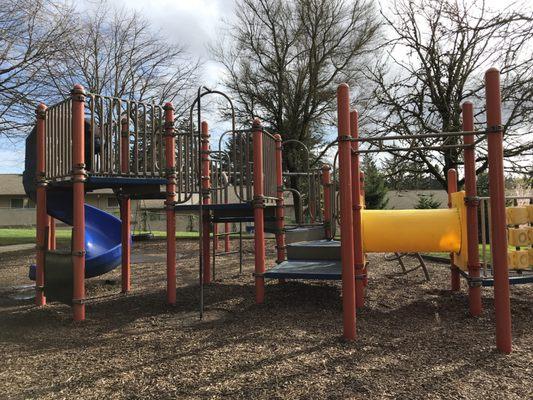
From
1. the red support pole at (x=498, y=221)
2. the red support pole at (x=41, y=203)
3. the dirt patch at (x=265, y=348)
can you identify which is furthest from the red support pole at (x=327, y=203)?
the red support pole at (x=41, y=203)

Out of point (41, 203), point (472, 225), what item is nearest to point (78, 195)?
point (41, 203)

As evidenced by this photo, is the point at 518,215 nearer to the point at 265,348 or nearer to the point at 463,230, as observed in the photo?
the point at 463,230

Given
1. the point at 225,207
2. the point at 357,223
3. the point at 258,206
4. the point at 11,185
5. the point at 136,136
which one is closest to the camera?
the point at 357,223

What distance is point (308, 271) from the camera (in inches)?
208

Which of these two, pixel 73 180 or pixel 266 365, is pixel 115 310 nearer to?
pixel 73 180

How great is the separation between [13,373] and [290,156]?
18.2 m

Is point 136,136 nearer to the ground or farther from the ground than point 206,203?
farther from the ground

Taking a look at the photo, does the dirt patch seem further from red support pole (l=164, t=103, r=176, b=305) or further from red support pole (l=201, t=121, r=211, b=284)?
red support pole (l=201, t=121, r=211, b=284)

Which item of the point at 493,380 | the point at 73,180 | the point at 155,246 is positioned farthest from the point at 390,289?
the point at 155,246

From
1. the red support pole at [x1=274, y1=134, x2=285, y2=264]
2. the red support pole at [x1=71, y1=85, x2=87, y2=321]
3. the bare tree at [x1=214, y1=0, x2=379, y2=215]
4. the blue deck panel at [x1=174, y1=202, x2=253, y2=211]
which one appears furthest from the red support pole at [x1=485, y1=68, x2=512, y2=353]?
the bare tree at [x1=214, y1=0, x2=379, y2=215]

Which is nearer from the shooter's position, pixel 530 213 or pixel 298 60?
pixel 530 213

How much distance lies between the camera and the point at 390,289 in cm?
626

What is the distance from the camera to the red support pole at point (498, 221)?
3.45m

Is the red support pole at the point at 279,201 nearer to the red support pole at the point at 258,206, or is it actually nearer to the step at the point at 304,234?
the step at the point at 304,234
